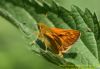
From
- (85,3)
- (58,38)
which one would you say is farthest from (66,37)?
(85,3)

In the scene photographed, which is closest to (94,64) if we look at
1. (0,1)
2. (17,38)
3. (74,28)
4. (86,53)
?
(86,53)

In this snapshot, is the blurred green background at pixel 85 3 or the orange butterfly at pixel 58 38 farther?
the blurred green background at pixel 85 3

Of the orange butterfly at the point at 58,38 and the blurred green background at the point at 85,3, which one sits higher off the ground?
the blurred green background at the point at 85,3

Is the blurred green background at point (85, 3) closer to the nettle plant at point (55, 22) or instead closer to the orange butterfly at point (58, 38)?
the nettle plant at point (55, 22)

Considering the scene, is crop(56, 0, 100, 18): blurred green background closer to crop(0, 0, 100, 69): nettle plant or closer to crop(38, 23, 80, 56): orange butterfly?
crop(0, 0, 100, 69): nettle plant

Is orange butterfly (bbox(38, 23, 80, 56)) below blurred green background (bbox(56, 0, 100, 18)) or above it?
below

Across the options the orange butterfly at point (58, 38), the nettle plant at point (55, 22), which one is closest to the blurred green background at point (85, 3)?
the nettle plant at point (55, 22)

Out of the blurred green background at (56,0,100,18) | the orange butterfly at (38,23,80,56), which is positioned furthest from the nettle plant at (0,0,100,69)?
the blurred green background at (56,0,100,18)

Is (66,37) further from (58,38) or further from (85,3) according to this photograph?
(85,3)
